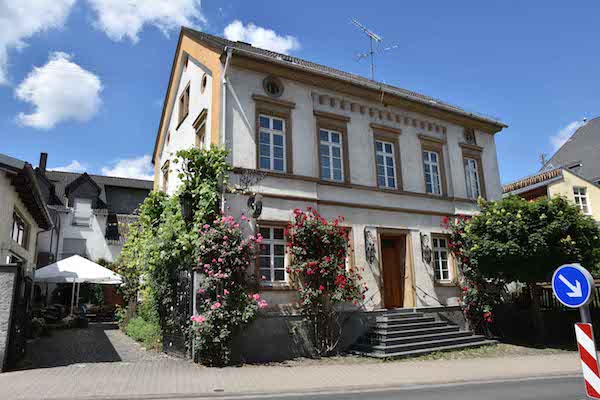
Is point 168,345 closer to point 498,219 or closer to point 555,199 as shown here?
point 498,219

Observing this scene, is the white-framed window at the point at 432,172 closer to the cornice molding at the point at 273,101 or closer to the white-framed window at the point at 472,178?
the white-framed window at the point at 472,178

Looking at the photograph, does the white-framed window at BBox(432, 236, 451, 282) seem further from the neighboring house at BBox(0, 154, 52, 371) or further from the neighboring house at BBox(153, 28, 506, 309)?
the neighboring house at BBox(0, 154, 52, 371)

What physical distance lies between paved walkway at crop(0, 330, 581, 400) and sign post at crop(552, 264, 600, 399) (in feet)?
14.6

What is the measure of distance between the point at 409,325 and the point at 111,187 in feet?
94.0

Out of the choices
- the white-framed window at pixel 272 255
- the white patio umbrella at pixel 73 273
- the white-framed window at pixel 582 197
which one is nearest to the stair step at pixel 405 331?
the white-framed window at pixel 272 255

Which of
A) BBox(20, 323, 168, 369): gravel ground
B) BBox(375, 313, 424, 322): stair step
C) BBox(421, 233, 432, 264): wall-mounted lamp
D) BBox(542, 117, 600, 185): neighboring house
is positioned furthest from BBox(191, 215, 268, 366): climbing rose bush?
BBox(542, 117, 600, 185): neighboring house

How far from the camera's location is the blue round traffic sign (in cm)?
494

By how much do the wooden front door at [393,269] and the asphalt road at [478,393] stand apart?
19.1 feet

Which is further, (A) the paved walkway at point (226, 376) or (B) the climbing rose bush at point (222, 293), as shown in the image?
(B) the climbing rose bush at point (222, 293)

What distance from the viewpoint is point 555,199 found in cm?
1415

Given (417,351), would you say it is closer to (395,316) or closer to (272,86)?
(395,316)

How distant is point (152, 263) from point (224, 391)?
6631 mm

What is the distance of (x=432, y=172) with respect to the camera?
16781 mm

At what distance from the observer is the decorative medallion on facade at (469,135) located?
18047 mm
